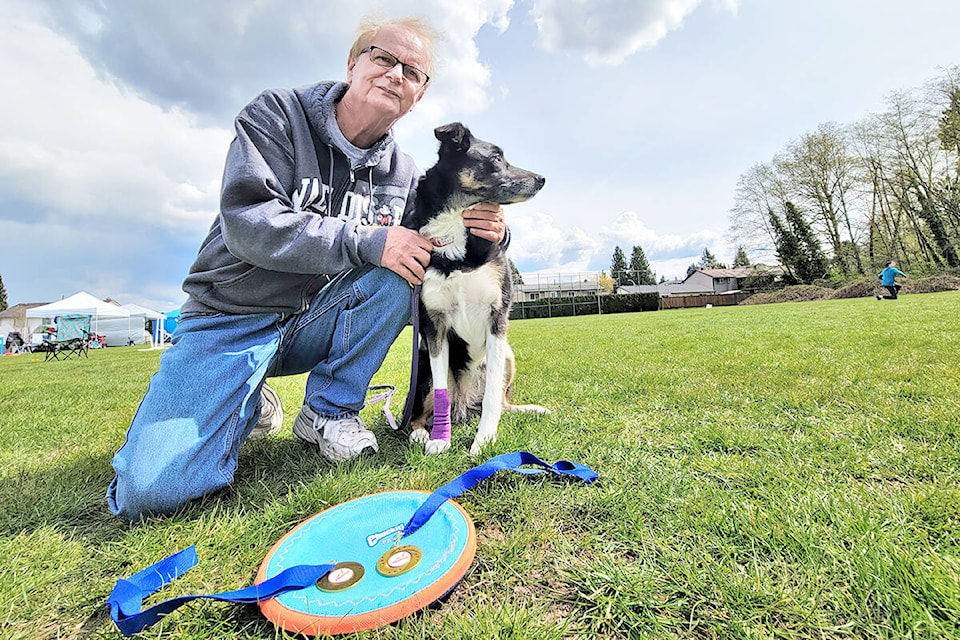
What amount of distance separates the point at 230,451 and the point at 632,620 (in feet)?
5.43

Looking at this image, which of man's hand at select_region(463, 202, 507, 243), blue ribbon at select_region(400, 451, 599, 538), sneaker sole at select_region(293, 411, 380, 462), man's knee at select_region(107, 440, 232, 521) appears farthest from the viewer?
man's hand at select_region(463, 202, 507, 243)

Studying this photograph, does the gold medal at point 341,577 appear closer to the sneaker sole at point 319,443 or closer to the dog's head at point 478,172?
the sneaker sole at point 319,443

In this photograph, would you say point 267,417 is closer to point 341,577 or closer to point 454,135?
point 341,577

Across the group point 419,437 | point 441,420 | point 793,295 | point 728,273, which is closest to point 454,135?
point 441,420

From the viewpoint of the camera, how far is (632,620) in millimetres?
981

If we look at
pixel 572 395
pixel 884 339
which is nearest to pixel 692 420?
pixel 572 395

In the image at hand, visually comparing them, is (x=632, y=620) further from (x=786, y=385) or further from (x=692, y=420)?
(x=786, y=385)

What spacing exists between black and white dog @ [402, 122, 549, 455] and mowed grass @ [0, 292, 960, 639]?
22cm

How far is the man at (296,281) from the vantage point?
5.88 feet

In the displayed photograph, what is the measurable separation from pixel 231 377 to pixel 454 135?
66.2 inches

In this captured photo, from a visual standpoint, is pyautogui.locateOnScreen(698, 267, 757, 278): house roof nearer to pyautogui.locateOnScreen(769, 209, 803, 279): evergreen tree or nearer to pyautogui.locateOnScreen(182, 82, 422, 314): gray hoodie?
pyautogui.locateOnScreen(769, 209, 803, 279): evergreen tree

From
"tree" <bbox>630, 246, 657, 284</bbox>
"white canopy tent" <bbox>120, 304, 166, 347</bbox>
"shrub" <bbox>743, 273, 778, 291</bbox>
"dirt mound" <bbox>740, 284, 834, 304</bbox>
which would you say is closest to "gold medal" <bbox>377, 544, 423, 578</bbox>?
"dirt mound" <bbox>740, 284, 834, 304</bbox>

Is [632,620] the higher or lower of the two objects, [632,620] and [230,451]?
the lower

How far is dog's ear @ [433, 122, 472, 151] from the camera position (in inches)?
97.7
